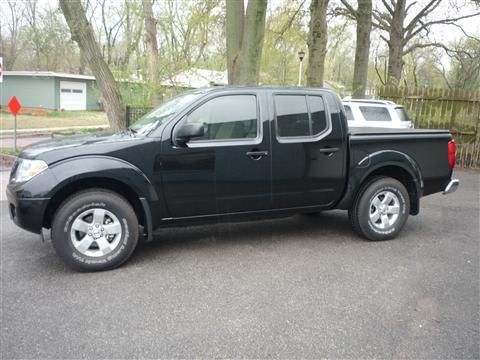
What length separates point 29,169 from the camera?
12.8 ft

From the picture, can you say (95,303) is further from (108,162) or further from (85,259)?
(108,162)

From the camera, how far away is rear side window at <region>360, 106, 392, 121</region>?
11217mm

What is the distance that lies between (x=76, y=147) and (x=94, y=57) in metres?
7.79

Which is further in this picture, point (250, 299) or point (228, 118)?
point (228, 118)

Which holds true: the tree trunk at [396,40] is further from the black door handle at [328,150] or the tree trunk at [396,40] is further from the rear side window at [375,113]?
the black door handle at [328,150]

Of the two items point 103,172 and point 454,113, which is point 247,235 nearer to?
point 103,172

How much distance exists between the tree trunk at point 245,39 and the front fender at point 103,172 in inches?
208

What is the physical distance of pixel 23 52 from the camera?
43656 mm

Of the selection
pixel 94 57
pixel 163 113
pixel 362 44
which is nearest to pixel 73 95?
pixel 94 57

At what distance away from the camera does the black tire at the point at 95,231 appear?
3934 millimetres

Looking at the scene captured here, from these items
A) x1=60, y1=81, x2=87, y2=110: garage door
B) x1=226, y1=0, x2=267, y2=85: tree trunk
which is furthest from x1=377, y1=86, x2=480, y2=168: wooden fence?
x1=60, y1=81, x2=87, y2=110: garage door

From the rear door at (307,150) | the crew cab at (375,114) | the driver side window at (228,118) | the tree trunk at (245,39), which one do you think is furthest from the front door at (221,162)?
the crew cab at (375,114)

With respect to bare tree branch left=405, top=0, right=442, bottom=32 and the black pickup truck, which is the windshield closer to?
the black pickup truck

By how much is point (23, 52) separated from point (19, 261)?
4681cm
